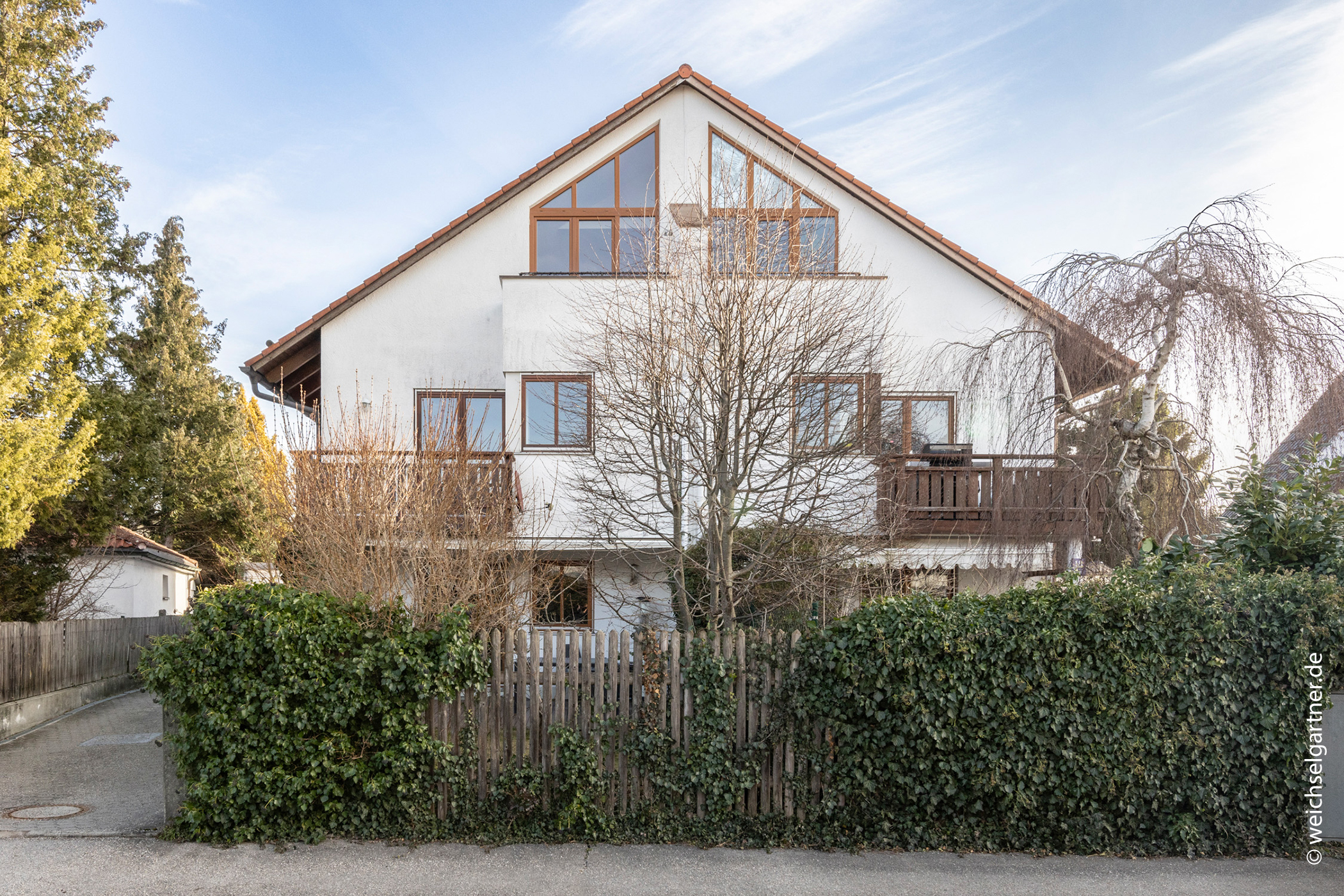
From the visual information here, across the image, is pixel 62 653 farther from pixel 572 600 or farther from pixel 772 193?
pixel 772 193

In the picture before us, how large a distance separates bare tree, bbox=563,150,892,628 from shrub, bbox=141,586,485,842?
2.86 metres

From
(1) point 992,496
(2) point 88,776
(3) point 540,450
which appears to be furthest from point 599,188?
(2) point 88,776

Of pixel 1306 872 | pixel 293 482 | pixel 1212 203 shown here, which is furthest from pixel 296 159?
pixel 1306 872

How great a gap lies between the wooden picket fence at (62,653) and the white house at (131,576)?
1.93m

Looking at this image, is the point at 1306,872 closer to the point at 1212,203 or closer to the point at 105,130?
the point at 1212,203

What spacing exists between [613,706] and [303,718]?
2.44 meters

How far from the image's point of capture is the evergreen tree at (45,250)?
41.3ft

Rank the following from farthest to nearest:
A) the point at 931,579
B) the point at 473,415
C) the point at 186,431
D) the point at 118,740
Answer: the point at 186,431 → the point at 473,415 → the point at 931,579 → the point at 118,740

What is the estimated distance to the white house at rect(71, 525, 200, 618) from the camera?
20.0m

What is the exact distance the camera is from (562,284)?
13539mm

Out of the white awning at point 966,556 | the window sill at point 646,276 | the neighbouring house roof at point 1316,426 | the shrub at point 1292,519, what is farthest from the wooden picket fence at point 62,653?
the neighbouring house roof at point 1316,426

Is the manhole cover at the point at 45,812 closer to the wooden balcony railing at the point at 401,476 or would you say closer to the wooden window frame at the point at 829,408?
the wooden balcony railing at the point at 401,476

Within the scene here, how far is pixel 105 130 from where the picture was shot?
59.6 ft

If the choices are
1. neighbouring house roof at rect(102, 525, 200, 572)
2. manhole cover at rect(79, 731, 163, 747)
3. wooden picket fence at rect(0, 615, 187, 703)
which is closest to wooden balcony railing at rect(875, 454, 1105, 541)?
wooden picket fence at rect(0, 615, 187, 703)
